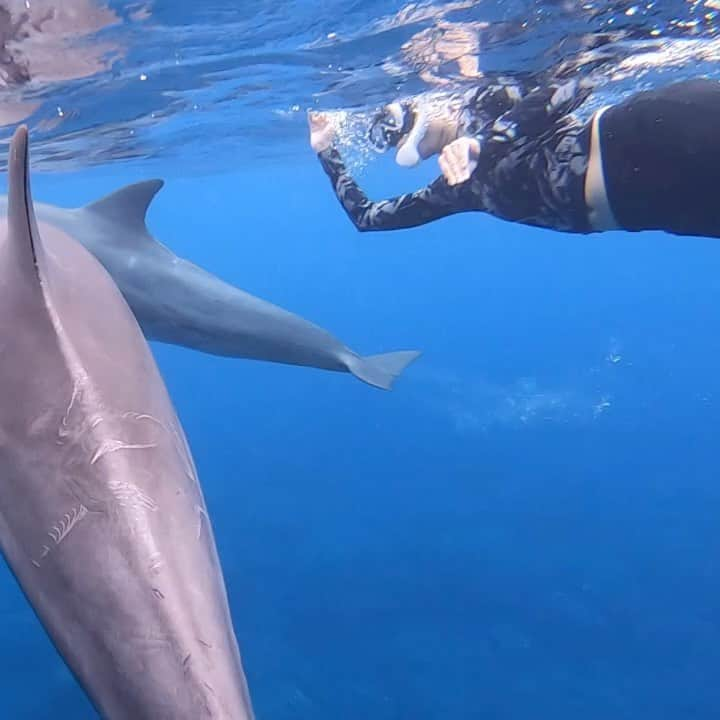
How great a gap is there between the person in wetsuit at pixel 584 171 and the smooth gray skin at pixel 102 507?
3.68 metres

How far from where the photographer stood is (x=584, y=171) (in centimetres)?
554

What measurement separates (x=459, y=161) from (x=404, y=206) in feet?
2.01

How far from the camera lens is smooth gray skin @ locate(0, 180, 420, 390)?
26.9 ft

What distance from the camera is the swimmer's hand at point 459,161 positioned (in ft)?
21.0

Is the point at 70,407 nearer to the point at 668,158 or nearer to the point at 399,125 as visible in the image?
the point at 668,158

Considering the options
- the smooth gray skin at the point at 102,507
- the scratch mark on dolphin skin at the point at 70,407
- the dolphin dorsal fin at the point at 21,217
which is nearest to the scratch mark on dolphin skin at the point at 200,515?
the smooth gray skin at the point at 102,507

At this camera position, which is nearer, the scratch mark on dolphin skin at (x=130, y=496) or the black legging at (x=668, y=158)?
the scratch mark on dolphin skin at (x=130, y=496)

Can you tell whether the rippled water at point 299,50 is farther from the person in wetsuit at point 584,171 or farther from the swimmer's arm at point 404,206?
the swimmer's arm at point 404,206

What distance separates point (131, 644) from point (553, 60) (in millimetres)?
10463

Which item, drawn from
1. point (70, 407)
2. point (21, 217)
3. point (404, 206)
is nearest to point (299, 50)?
point (404, 206)

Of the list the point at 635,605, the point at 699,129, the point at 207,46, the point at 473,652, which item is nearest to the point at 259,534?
the point at 473,652

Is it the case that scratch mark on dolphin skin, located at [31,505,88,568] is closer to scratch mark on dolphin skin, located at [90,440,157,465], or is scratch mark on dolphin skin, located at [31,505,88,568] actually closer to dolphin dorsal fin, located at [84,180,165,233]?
scratch mark on dolphin skin, located at [90,440,157,465]

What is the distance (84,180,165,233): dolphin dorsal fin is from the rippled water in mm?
2058

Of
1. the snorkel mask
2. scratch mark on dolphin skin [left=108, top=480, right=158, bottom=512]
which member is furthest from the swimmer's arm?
scratch mark on dolphin skin [left=108, top=480, right=158, bottom=512]
